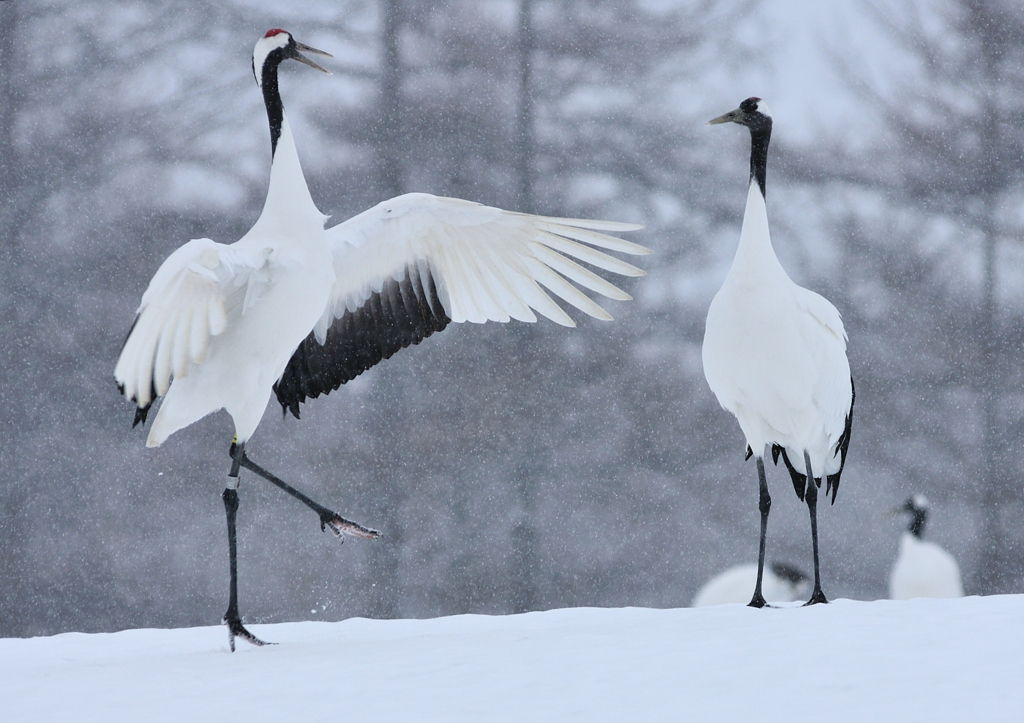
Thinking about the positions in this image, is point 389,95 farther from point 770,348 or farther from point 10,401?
point 770,348

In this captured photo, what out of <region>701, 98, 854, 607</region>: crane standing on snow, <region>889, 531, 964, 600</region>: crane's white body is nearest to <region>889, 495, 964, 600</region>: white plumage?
<region>889, 531, 964, 600</region>: crane's white body

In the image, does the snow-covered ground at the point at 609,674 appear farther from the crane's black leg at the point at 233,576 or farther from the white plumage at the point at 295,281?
the white plumage at the point at 295,281

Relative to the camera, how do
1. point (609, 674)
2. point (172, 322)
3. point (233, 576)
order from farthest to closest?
point (233, 576), point (172, 322), point (609, 674)

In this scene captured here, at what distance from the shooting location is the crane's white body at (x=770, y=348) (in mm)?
3688

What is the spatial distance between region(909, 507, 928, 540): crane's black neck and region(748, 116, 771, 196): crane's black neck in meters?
4.60

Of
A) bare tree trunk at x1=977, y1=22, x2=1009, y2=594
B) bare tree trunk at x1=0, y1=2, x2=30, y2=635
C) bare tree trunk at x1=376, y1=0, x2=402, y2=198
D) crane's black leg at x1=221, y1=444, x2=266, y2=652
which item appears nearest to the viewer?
crane's black leg at x1=221, y1=444, x2=266, y2=652

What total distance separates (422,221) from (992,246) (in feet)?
23.5

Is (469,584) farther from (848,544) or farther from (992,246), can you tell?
(992,246)

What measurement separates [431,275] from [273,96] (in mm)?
856

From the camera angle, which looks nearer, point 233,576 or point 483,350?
point 233,576

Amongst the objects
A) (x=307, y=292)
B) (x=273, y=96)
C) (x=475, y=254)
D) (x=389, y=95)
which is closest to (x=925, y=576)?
(x=475, y=254)

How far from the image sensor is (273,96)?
3.63m

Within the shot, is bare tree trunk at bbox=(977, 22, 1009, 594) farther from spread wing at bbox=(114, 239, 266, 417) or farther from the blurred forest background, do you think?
spread wing at bbox=(114, 239, 266, 417)

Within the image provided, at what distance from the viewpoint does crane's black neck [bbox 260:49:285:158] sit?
3.58 meters
